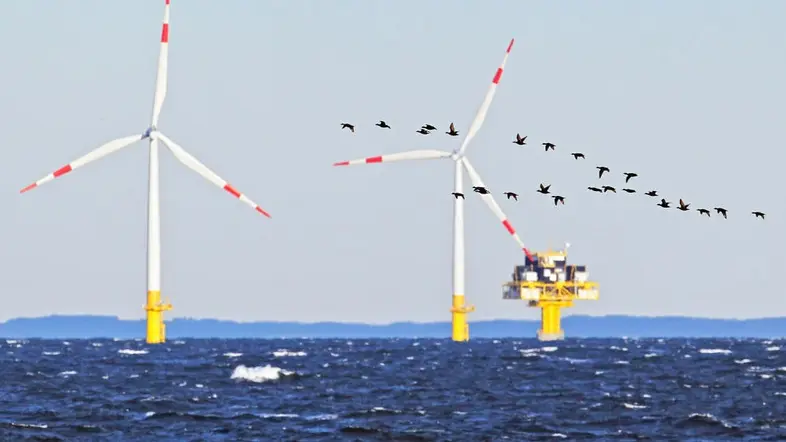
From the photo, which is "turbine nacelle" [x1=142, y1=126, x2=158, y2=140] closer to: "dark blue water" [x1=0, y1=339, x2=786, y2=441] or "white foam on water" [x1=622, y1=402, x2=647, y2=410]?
"dark blue water" [x1=0, y1=339, x2=786, y2=441]

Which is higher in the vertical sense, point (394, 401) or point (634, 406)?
point (394, 401)

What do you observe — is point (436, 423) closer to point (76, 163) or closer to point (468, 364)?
point (468, 364)

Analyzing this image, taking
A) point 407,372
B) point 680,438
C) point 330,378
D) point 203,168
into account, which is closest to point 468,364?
point 407,372

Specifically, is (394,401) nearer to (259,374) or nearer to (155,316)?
(259,374)

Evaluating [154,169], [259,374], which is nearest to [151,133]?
[154,169]

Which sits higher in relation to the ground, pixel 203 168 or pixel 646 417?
pixel 203 168

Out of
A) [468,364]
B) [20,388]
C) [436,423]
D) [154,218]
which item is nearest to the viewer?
[436,423]
